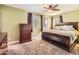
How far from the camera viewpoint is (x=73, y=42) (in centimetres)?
175

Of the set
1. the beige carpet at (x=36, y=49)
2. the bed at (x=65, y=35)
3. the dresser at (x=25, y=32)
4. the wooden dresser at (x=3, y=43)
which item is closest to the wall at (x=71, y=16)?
the bed at (x=65, y=35)

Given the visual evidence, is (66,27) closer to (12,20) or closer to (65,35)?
(65,35)

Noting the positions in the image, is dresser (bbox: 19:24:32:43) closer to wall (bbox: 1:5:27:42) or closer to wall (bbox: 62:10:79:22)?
wall (bbox: 1:5:27:42)

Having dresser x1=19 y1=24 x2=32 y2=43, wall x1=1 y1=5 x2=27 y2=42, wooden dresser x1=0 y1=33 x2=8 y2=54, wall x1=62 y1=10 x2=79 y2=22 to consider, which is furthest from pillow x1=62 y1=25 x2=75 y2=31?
wooden dresser x1=0 y1=33 x2=8 y2=54

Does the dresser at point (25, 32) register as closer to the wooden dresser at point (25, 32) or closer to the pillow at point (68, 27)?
the wooden dresser at point (25, 32)

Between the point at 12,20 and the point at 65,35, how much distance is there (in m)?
1.05

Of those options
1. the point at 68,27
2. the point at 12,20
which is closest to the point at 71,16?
the point at 68,27

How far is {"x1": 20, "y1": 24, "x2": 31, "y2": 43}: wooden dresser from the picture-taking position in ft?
6.16

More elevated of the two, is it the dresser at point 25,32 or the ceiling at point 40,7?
the ceiling at point 40,7

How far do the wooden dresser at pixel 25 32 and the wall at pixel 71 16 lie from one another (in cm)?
73

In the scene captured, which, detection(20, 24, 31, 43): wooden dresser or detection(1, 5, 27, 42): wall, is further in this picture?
detection(20, 24, 31, 43): wooden dresser

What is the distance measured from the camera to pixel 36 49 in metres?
1.82

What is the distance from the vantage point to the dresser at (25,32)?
6.16ft
